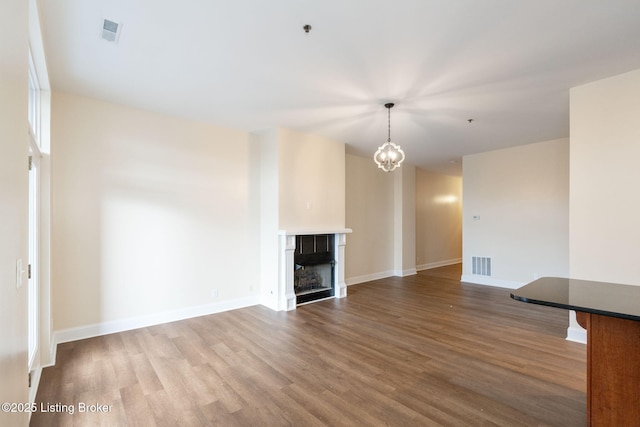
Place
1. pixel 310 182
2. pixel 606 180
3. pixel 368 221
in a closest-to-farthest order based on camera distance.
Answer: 1. pixel 606 180
2. pixel 310 182
3. pixel 368 221

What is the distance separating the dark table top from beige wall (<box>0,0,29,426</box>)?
243 cm

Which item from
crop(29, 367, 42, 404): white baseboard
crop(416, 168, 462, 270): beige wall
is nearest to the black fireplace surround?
crop(29, 367, 42, 404): white baseboard

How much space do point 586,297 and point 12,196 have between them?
2960 millimetres

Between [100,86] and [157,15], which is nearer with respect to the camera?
[157,15]

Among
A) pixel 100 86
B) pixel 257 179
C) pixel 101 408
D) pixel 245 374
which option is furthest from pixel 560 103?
pixel 101 408

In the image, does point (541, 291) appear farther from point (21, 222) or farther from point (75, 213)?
point (75, 213)

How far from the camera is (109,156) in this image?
12.0 feet

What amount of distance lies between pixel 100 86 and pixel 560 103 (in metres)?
5.44

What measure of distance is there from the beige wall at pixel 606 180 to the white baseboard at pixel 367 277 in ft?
12.7

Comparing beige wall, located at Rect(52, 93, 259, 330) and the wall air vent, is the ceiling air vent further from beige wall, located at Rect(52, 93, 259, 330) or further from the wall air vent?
the wall air vent

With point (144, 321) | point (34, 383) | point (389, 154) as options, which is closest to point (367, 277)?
point (389, 154)

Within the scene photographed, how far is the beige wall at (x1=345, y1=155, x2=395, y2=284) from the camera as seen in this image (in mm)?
6480

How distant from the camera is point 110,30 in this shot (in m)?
2.27

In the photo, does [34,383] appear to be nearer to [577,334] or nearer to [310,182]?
[310,182]
